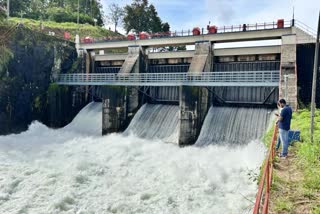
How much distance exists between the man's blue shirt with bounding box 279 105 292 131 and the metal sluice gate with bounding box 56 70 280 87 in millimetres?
9258

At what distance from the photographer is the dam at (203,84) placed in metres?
18.0

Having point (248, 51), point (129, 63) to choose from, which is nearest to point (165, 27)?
point (129, 63)

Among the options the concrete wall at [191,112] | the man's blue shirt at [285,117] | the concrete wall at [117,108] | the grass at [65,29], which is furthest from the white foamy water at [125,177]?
the grass at [65,29]

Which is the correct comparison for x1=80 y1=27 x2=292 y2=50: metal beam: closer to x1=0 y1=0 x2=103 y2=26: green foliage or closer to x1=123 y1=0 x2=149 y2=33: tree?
x1=123 y1=0 x2=149 y2=33: tree

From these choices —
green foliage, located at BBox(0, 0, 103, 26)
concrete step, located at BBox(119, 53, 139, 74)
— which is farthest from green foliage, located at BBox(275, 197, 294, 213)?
green foliage, located at BBox(0, 0, 103, 26)

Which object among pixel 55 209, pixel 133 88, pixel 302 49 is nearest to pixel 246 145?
pixel 302 49

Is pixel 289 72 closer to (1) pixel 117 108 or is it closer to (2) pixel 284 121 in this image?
(2) pixel 284 121

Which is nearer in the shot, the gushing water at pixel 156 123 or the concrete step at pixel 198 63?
the gushing water at pixel 156 123

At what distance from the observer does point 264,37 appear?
19953 millimetres

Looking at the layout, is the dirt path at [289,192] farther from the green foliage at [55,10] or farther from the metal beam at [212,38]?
the green foliage at [55,10]

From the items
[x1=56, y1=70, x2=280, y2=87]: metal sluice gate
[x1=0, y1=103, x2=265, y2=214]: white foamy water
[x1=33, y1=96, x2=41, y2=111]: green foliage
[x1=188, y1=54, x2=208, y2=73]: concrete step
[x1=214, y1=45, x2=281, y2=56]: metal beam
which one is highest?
[x1=214, y1=45, x2=281, y2=56]: metal beam

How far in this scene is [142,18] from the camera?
43594mm

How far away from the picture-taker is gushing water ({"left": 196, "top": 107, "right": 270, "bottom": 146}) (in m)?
17.4

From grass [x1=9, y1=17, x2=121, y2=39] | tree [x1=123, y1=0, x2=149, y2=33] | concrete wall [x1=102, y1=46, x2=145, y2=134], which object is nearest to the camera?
concrete wall [x1=102, y1=46, x2=145, y2=134]
